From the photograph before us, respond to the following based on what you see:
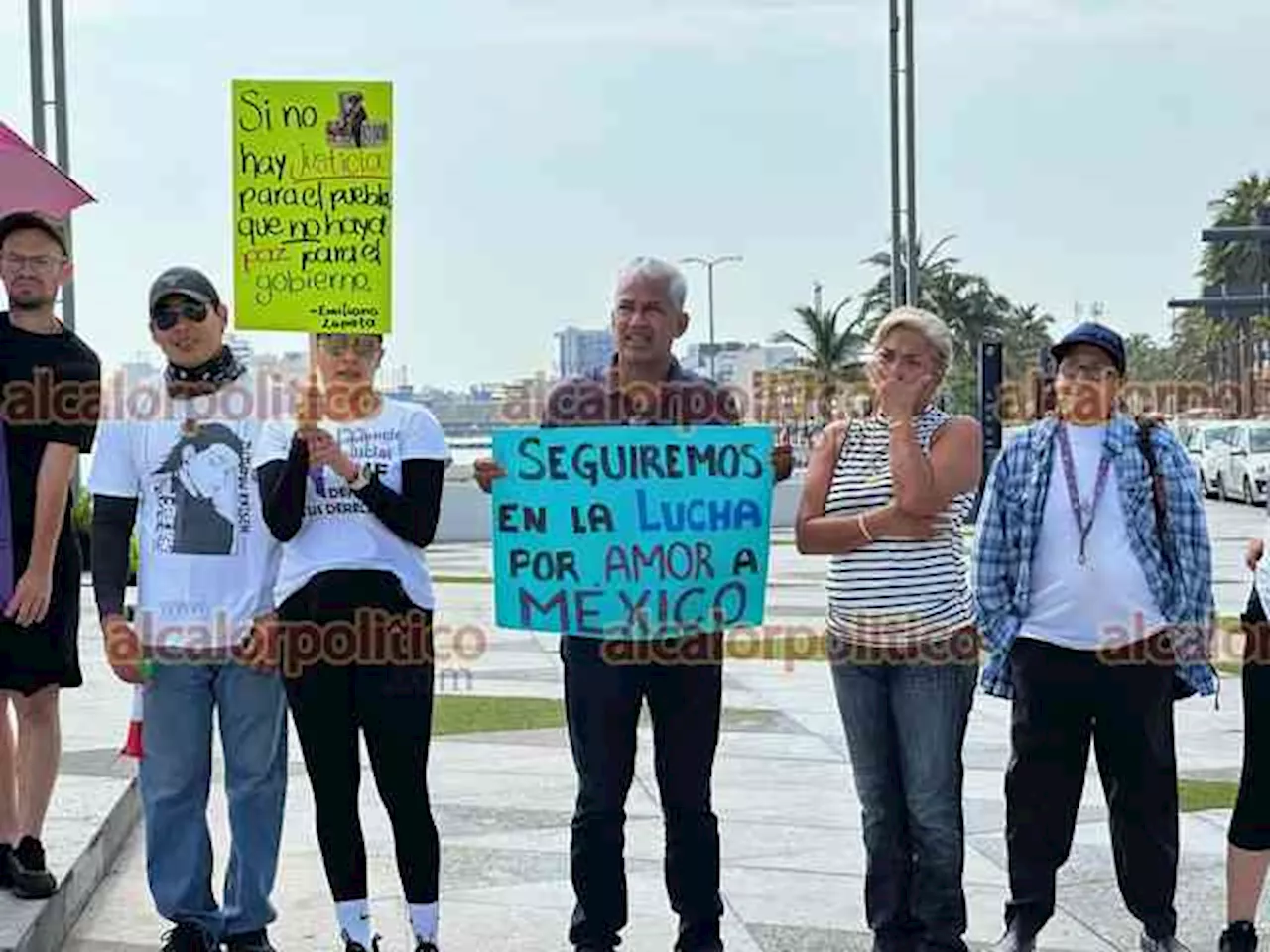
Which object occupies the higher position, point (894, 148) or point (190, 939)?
point (894, 148)

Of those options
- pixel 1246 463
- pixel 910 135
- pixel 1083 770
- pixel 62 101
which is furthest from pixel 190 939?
pixel 1246 463

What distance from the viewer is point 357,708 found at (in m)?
4.70

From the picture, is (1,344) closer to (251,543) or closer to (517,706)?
(251,543)

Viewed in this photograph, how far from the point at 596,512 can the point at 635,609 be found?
34cm

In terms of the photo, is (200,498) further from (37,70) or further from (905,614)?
(37,70)

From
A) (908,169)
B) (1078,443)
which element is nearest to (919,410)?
(1078,443)

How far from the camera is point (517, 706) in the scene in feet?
31.3

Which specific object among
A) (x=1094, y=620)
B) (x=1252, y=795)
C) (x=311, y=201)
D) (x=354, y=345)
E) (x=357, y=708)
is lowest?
(x=1252, y=795)

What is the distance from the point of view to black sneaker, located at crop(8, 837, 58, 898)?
194 inches

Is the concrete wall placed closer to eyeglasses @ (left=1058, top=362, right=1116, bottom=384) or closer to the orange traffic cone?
the orange traffic cone

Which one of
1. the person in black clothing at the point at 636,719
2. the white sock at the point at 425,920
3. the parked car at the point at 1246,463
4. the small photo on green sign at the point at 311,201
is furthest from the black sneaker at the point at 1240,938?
the parked car at the point at 1246,463

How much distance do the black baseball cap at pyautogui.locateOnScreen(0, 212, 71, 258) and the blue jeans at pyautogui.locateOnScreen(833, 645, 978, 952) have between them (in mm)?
2544

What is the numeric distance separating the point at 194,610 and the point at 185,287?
89 cm

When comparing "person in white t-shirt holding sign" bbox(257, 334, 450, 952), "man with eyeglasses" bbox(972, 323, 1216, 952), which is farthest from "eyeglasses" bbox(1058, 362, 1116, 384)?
"person in white t-shirt holding sign" bbox(257, 334, 450, 952)
